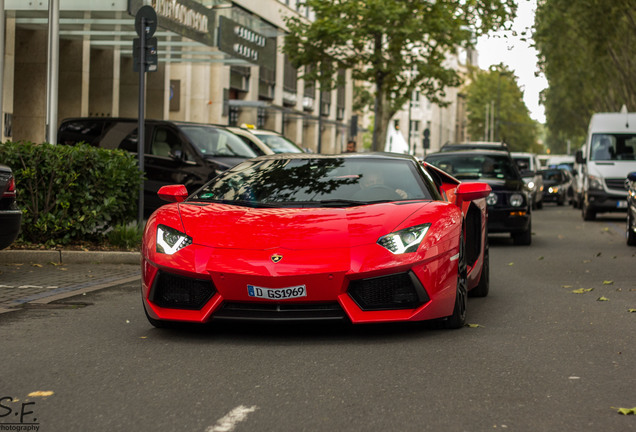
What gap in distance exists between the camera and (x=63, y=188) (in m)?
11.9

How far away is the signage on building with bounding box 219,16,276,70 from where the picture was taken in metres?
30.9

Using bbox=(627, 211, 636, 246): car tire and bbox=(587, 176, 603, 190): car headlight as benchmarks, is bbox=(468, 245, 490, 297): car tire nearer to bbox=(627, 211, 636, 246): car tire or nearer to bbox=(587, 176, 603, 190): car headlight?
bbox=(627, 211, 636, 246): car tire

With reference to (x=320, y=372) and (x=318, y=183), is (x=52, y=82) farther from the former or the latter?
(x=320, y=372)

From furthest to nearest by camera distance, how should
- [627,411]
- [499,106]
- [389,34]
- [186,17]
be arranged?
[499,106]
[389,34]
[186,17]
[627,411]

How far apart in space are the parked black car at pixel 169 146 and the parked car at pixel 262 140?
0.30 m

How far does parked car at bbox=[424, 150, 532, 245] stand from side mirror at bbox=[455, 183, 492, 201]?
7767 mm

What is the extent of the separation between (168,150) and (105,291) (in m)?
8.55

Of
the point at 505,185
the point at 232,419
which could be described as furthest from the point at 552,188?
the point at 232,419

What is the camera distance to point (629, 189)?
17250 millimetres

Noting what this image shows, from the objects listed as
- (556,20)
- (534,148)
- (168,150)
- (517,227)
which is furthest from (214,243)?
(534,148)

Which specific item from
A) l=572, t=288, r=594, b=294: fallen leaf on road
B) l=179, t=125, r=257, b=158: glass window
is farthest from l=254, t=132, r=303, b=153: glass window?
l=572, t=288, r=594, b=294: fallen leaf on road

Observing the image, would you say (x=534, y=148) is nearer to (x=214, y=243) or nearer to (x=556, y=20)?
(x=556, y=20)

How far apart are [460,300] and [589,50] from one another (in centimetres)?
4239

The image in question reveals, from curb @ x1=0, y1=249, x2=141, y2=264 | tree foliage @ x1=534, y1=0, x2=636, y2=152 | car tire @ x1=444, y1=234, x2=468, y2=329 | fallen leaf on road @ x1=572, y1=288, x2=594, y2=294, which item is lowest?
curb @ x1=0, y1=249, x2=141, y2=264
